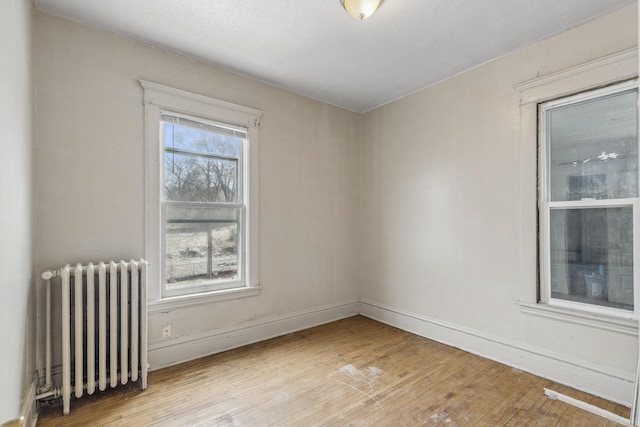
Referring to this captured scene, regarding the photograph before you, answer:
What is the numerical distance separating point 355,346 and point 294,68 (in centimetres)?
275

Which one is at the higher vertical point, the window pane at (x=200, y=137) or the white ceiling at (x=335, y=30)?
the white ceiling at (x=335, y=30)

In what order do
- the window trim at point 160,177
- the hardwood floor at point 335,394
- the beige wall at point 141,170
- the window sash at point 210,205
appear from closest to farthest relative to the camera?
the hardwood floor at point 335,394
the beige wall at point 141,170
the window trim at point 160,177
the window sash at point 210,205

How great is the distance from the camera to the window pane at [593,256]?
2205mm

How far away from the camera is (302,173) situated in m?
3.61

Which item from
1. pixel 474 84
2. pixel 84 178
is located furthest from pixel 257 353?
pixel 474 84

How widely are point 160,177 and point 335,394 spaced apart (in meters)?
2.20

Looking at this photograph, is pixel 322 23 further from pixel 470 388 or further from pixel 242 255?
pixel 470 388

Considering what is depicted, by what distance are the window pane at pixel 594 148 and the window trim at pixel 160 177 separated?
2.63 metres

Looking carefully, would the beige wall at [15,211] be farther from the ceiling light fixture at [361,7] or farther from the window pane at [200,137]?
the ceiling light fixture at [361,7]

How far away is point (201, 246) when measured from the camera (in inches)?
115

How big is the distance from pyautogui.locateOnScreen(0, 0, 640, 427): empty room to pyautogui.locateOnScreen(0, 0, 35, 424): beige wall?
1.0 inches

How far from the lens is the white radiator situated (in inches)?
80.5

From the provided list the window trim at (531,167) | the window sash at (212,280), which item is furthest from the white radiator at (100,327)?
the window trim at (531,167)

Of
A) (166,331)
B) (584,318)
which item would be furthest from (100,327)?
(584,318)
